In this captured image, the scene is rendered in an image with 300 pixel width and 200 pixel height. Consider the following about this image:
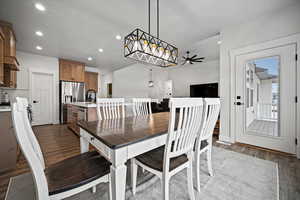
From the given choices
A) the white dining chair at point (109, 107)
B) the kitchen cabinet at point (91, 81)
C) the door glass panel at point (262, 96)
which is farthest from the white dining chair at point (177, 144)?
the kitchen cabinet at point (91, 81)

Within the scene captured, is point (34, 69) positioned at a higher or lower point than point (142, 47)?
higher

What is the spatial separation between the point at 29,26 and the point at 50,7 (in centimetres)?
110

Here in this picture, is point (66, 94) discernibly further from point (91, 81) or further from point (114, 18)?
point (114, 18)

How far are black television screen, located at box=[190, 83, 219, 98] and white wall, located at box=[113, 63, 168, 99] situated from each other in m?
2.20

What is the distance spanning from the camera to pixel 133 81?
22.2 ft

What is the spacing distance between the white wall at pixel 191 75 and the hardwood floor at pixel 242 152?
12.4 ft

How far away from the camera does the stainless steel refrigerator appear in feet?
Result: 15.6

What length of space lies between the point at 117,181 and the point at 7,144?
2.03 meters

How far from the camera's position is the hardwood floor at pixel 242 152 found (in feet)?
4.43

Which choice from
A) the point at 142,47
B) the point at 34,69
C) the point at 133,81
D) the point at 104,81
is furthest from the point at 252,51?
the point at 104,81

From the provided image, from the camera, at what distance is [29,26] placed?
271 cm

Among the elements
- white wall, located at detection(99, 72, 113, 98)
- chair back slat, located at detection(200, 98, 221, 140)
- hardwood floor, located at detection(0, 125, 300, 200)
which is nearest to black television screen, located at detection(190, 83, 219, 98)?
hardwood floor, located at detection(0, 125, 300, 200)

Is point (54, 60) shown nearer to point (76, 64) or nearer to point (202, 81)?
point (76, 64)

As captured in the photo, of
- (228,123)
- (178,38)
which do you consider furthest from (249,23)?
(228,123)
